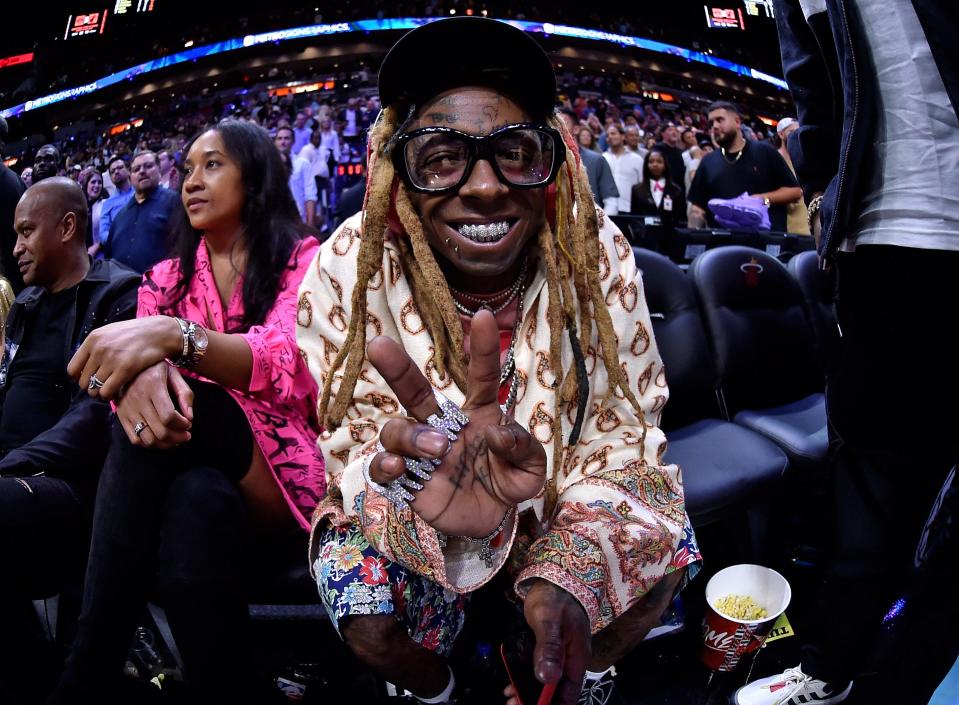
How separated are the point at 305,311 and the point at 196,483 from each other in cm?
44

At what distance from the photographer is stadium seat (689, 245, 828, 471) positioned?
8.09 ft

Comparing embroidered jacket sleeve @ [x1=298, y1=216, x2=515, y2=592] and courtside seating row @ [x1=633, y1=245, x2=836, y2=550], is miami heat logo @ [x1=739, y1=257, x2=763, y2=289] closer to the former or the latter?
courtside seating row @ [x1=633, y1=245, x2=836, y2=550]

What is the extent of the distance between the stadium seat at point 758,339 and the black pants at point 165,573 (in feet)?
6.07

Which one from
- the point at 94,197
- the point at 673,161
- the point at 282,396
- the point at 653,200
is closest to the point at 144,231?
the point at 282,396

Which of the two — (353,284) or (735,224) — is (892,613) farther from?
(735,224)

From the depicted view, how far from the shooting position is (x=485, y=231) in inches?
47.0

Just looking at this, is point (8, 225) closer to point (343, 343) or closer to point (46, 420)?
point (46, 420)

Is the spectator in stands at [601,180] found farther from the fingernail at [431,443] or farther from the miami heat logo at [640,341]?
the fingernail at [431,443]

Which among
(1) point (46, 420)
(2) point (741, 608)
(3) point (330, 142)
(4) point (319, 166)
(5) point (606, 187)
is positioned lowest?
(2) point (741, 608)

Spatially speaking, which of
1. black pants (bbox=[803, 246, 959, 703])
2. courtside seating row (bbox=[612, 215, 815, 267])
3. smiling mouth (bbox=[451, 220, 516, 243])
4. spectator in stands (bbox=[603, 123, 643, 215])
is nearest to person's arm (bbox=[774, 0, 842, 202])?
black pants (bbox=[803, 246, 959, 703])

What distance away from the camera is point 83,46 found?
70.6ft

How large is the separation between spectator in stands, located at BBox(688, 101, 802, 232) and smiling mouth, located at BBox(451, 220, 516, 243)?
11.1ft

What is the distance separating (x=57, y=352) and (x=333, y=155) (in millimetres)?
8429

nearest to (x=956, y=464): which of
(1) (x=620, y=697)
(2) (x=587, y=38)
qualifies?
(1) (x=620, y=697)
